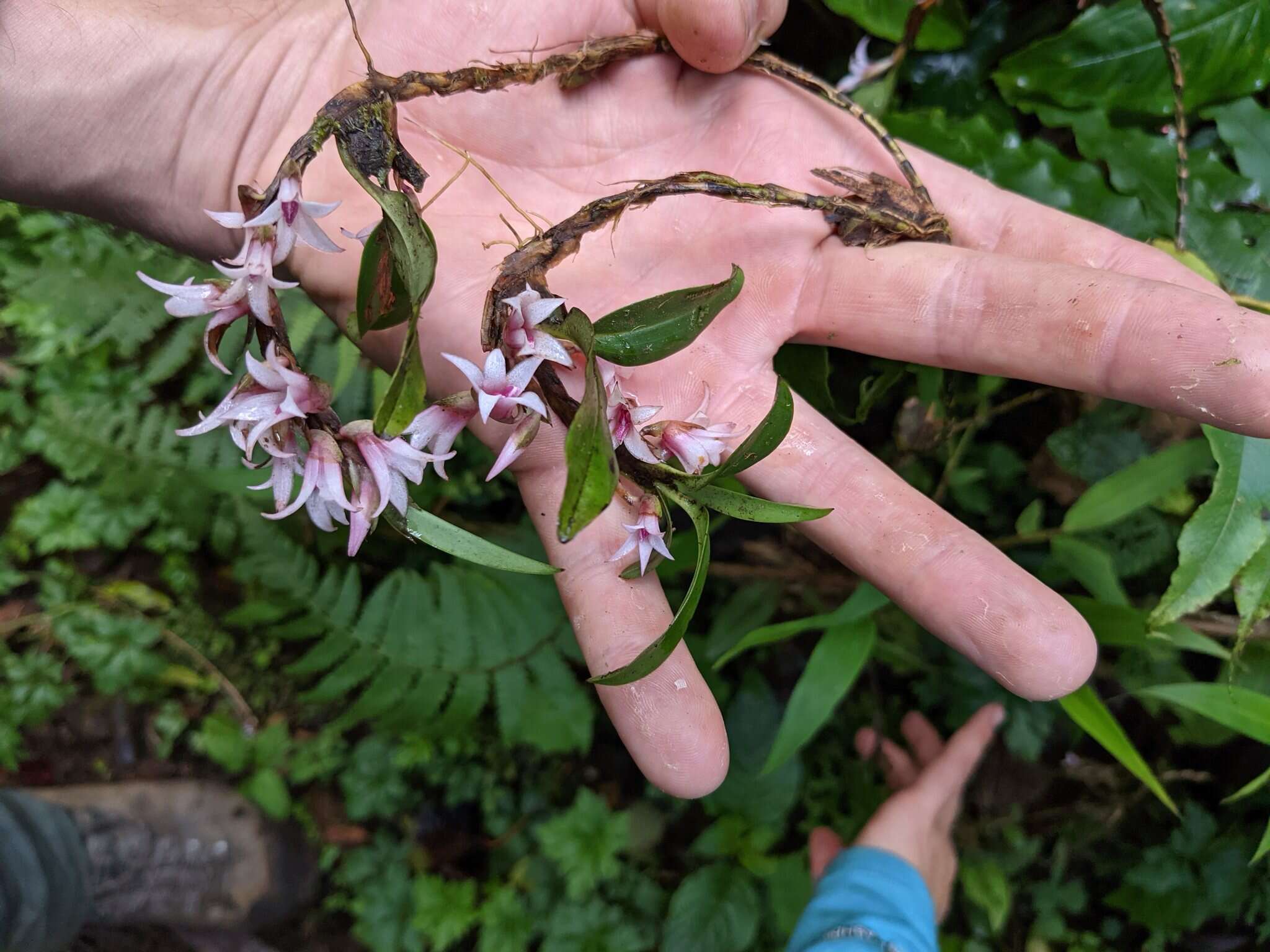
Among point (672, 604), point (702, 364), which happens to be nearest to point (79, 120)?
point (702, 364)

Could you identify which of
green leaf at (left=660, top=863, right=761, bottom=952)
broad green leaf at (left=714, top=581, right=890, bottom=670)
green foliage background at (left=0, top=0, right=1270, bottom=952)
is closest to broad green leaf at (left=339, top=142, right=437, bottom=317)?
green foliage background at (left=0, top=0, right=1270, bottom=952)

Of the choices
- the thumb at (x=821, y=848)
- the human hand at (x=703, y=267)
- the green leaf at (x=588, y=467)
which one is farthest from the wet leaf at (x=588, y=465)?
the thumb at (x=821, y=848)

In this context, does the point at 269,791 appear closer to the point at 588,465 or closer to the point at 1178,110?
the point at 588,465

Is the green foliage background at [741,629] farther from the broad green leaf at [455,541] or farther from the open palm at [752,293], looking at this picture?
the broad green leaf at [455,541]

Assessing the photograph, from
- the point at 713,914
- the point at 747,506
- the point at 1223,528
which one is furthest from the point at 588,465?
the point at 713,914

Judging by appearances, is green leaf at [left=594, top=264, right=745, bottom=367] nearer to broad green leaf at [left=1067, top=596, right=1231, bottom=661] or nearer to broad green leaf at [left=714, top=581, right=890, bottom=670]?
broad green leaf at [left=714, top=581, right=890, bottom=670]

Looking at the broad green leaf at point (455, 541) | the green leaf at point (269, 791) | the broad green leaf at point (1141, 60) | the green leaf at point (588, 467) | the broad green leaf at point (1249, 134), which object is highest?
the broad green leaf at point (1141, 60)

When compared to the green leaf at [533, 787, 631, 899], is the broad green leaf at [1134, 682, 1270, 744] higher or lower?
higher
